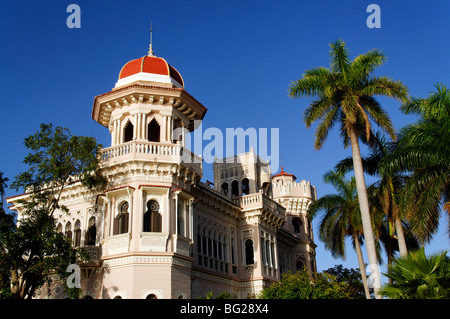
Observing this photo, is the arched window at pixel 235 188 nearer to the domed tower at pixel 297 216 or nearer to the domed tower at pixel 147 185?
the domed tower at pixel 297 216

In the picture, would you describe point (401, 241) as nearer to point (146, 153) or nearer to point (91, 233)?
point (146, 153)

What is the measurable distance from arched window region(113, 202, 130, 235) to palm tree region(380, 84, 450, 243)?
1237 centimetres

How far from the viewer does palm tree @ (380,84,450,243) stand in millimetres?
17234

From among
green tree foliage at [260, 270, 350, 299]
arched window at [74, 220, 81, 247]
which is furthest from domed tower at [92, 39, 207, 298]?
green tree foliage at [260, 270, 350, 299]

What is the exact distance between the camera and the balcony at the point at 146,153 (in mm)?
22953

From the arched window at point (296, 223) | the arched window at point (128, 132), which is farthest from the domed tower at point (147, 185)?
the arched window at point (296, 223)

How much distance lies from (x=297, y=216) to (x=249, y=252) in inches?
499

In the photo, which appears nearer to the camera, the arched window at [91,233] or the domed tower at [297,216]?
the arched window at [91,233]

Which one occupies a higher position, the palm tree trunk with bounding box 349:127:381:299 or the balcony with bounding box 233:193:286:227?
the balcony with bounding box 233:193:286:227

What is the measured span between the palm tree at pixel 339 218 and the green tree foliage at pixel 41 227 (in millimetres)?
17428

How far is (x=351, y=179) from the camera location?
110 ft

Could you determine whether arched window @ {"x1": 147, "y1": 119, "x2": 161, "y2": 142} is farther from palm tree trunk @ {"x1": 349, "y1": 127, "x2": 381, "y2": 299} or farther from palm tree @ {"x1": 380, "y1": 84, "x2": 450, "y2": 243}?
palm tree @ {"x1": 380, "y1": 84, "x2": 450, "y2": 243}
